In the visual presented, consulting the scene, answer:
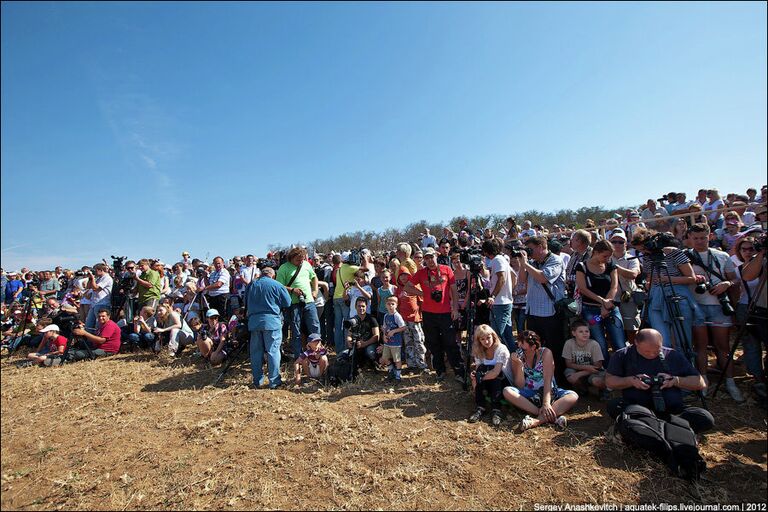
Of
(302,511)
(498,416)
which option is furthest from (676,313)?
(302,511)

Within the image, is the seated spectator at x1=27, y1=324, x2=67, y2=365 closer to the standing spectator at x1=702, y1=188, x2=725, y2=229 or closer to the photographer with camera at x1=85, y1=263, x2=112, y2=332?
the photographer with camera at x1=85, y1=263, x2=112, y2=332

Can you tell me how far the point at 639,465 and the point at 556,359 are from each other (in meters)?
1.68

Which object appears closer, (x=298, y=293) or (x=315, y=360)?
(x=315, y=360)

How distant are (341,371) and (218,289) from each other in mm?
4524

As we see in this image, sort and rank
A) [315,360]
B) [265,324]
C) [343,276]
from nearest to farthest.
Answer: [265,324] < [315,360] < [343,276]

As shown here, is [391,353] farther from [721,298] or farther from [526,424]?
[721,298]

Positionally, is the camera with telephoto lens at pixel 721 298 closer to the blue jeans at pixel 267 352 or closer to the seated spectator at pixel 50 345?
the blue jeans at pixel 267 352

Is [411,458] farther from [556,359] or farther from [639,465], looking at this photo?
[556,359]

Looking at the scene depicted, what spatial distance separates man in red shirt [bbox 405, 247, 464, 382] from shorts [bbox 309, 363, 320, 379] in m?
1.95

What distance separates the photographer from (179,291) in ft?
33.0

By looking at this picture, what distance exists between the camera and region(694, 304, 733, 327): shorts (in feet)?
14.5

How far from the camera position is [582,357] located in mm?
4684

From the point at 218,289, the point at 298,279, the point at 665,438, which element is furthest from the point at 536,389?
the point at 218,289

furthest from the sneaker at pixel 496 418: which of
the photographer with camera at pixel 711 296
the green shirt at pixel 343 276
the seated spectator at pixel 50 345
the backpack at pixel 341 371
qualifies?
the seated spectator at pixel 50 345
